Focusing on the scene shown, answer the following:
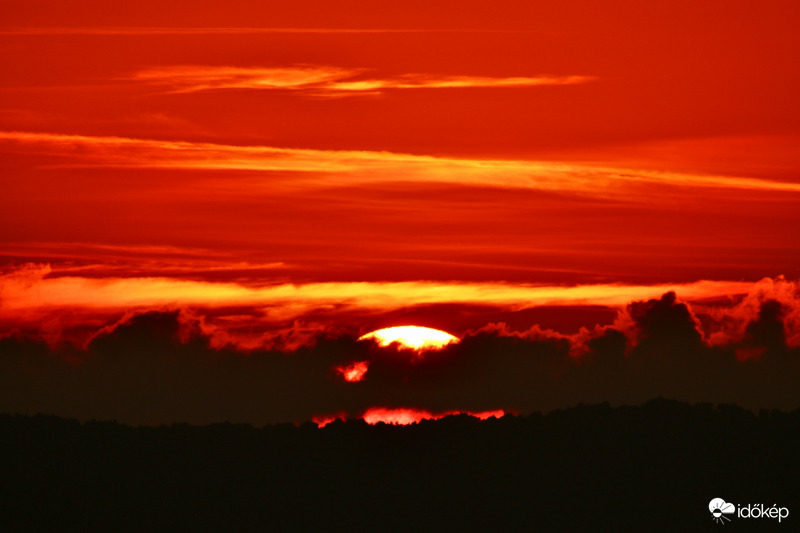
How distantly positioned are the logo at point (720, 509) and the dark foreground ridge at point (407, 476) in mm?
984

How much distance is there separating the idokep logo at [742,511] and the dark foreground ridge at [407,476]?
99cm

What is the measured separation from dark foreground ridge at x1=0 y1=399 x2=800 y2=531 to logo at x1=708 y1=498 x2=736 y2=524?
984mm

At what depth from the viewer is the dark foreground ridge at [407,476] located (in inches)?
5458

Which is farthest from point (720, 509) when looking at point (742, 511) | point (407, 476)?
point (407, 476)

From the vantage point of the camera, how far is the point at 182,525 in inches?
5517

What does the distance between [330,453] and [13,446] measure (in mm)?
42029

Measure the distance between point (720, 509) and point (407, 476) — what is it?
128 feet

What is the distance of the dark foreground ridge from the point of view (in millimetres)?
138625

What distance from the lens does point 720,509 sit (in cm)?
14038

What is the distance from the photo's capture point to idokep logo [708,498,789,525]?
447ft

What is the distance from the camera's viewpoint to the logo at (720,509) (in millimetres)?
136137

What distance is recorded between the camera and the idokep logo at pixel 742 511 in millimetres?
136125

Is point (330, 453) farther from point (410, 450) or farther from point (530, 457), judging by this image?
point (530, 457)

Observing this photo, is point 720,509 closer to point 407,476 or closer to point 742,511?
point 742,511
